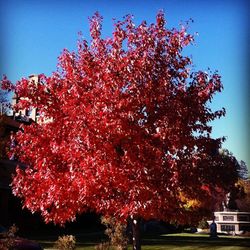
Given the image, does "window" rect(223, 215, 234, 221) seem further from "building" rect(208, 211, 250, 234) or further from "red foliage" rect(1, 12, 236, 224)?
"red foliage" rect(1, 12, 236, 224)

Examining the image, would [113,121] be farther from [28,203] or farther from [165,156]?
[28,203]

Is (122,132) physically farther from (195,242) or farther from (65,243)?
(195,242)

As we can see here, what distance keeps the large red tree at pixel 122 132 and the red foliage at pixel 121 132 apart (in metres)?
0.03

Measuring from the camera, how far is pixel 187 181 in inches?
460

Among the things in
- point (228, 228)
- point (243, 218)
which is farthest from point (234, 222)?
point (228, 228)

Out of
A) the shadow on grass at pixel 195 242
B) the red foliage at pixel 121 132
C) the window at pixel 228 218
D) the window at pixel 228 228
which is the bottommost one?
the window at pixel 228 228

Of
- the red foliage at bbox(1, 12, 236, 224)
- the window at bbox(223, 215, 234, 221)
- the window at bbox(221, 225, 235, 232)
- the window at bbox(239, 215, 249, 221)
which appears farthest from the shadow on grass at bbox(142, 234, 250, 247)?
→ the window at bbox(221, 225, 235, 232)

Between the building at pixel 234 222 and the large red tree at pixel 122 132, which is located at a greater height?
the large red tree at pixel 122 132

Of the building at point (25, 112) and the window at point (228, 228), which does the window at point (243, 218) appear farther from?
the building at point (25, 112)

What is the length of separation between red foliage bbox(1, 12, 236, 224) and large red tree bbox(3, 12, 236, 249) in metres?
0.03

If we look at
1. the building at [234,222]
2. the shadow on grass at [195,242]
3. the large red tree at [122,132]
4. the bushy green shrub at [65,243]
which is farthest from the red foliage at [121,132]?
the building at [234,222]

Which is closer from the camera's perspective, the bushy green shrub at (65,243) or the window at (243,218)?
the bushy green shrub at (65,243)

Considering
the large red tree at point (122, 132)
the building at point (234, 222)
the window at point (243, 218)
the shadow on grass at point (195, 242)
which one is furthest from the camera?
the window at point (243, 218)

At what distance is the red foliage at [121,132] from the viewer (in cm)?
1086
